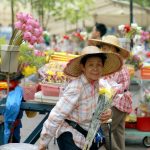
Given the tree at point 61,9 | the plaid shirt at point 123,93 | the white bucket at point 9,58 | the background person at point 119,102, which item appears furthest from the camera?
the tree at point 61,9

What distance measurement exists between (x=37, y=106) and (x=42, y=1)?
981 inches

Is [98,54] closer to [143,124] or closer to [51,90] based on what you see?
[51,90]

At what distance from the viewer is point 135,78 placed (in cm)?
921

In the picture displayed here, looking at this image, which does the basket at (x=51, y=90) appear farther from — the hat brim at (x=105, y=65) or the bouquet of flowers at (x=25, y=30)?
the hat brim at (x=105, y=65)

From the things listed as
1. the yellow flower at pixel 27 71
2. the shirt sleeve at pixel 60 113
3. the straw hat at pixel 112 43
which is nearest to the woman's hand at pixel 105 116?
the shirt sleeve at pixel 60 113

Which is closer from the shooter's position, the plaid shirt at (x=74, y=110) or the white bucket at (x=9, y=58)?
the plaid shirt at (x=74, y=110)

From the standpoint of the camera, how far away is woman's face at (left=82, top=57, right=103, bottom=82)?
4.84 meters

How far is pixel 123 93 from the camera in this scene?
7.57 m

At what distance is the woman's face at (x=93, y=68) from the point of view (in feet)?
15.9

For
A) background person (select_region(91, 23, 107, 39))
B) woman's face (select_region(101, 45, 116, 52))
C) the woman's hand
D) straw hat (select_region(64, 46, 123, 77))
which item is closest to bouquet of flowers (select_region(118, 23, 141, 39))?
background person (select_region(91, 23, 107, 39))

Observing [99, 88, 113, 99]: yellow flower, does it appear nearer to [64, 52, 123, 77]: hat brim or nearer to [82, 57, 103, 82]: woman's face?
[82, 57, 103, 82]: woman's face

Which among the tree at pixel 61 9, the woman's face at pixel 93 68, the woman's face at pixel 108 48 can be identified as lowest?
the woman's face at pixel 93 68

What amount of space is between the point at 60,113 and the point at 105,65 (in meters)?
0.71

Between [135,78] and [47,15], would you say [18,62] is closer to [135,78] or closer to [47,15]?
[135,78]
